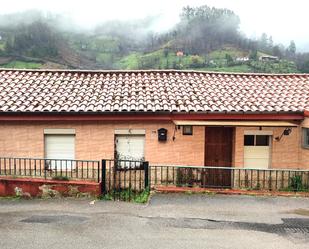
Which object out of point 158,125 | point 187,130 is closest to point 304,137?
point 187,130

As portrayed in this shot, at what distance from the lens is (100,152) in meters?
13.0

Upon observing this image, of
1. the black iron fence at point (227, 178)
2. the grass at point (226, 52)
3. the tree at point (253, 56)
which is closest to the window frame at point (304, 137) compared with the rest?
the black iron fence at point (227, 178)

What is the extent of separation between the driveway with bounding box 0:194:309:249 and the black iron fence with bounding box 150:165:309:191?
4.18ft

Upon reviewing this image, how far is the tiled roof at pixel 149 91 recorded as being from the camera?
12.7 m

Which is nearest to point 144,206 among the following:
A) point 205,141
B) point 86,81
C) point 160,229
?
point 160,229

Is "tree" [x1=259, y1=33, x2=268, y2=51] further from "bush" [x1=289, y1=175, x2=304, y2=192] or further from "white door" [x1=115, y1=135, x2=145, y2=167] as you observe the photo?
"white door" [x1=115, y1=135, x2=145, y2=167]

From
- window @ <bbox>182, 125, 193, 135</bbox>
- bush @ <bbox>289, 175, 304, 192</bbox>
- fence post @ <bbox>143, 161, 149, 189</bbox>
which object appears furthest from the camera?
window @ <bbox>182, 125, 193, 135</bbox>

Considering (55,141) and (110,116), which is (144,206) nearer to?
(110,116)

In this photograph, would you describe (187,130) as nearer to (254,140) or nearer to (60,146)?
(254,140)

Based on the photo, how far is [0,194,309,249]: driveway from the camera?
23.6 feet

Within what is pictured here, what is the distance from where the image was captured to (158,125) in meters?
13.0

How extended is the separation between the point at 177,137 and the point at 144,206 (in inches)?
155

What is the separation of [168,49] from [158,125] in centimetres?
13910

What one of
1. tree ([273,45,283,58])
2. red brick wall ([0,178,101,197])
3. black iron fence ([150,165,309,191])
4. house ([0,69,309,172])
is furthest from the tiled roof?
tree ([273,45,283,58])
